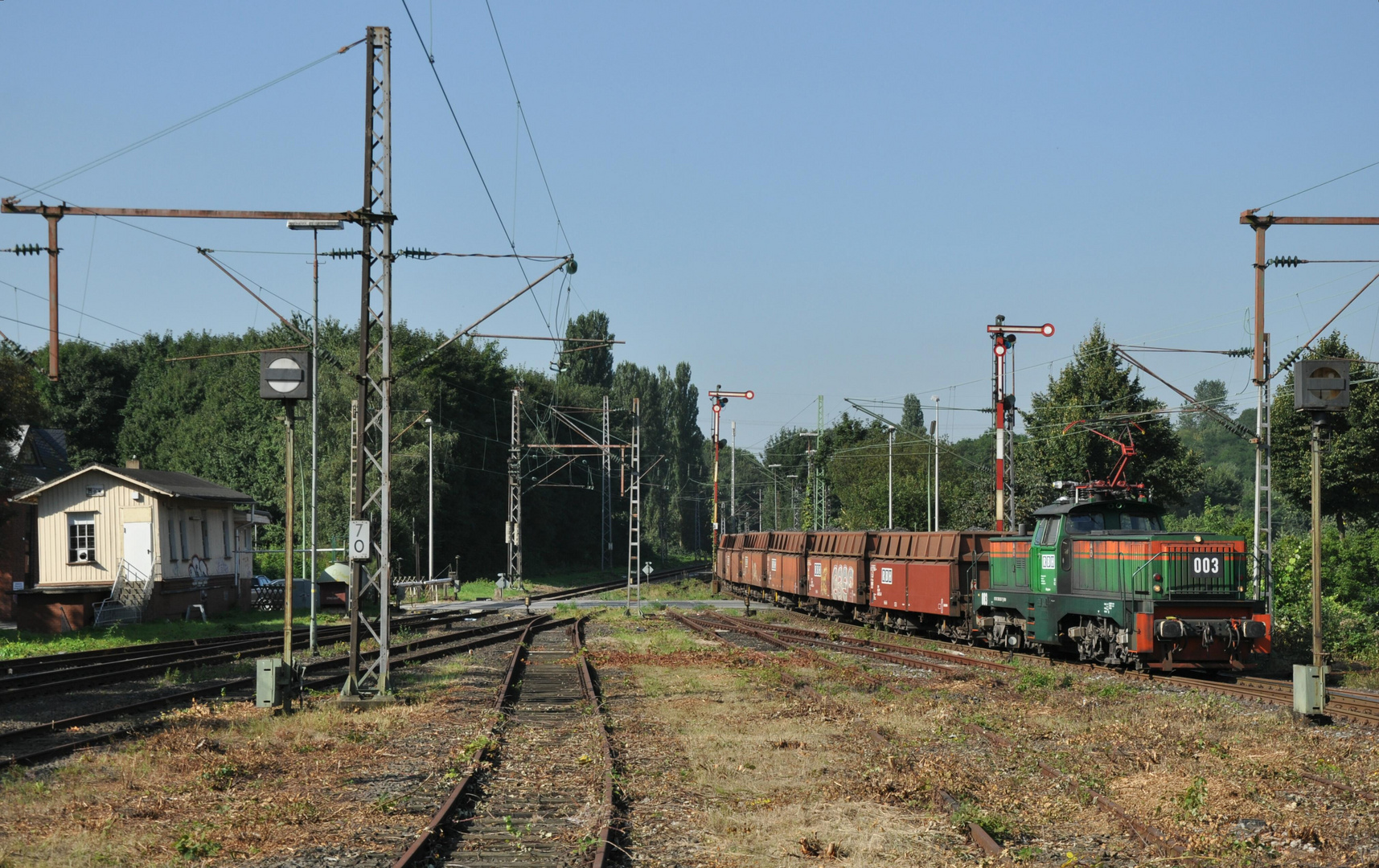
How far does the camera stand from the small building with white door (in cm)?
3634

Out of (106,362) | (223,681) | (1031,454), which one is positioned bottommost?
(223,681)

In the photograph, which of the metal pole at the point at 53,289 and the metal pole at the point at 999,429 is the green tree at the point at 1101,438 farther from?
the metal pole at the point at 53,289

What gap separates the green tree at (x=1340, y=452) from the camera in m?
40.3

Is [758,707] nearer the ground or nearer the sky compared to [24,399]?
nearer the ground

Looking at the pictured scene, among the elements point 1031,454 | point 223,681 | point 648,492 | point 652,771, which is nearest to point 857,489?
point 1031,454

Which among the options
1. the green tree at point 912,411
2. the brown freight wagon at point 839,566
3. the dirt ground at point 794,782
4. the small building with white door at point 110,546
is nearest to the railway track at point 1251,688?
the dirt ground at point 794,782

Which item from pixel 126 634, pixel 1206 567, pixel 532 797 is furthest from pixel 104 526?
pixel 1206 567

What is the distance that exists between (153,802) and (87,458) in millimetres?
83498

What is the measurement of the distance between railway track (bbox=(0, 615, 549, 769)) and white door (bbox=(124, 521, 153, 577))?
15.0 m

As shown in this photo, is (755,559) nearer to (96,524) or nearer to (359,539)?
(96,524)

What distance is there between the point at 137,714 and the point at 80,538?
1051 inches

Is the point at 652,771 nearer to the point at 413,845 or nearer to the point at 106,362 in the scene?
the point at 413,845

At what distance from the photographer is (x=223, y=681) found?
2028cm

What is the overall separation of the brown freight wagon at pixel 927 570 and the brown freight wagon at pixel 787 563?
692cm
